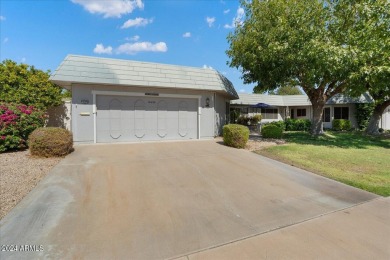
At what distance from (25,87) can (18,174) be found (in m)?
6.90

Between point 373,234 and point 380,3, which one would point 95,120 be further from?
point 380,3

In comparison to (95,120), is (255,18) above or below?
above

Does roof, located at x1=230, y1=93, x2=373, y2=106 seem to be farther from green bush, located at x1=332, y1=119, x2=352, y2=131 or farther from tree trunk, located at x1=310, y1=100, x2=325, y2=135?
tree trunk, located at x1=310, y1=100, x2=325, y2=135

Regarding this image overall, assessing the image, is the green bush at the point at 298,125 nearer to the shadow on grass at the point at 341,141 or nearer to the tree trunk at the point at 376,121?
the tree trunk at the point at 376,121

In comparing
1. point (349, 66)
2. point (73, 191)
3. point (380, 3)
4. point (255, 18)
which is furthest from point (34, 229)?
point (380, 3)

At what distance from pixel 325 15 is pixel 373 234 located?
1110 cm

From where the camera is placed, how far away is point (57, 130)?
761 cm

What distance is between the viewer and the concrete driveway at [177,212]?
2.83 m

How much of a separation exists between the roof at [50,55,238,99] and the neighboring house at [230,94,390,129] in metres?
12.0

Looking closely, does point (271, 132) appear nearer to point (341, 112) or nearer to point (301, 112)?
point (341, 112)

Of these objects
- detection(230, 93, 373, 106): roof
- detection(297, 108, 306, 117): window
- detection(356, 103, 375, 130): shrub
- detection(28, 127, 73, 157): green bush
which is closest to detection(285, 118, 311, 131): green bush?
detection(230, 93, 373, 106): roof

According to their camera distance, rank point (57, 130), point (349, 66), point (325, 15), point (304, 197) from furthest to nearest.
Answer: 1. point (325, 15)
2. point (349, 66)
3. point (57, 130)
4. point (304, 197)

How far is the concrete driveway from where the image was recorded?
283 centimetres

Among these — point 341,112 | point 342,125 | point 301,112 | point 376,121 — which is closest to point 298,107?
point 301,112
